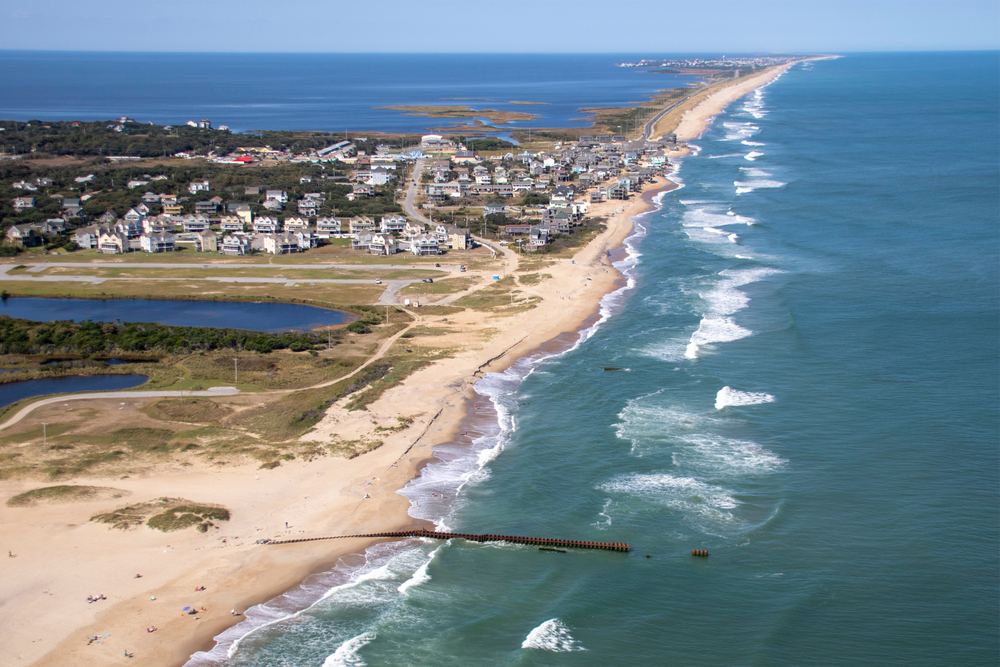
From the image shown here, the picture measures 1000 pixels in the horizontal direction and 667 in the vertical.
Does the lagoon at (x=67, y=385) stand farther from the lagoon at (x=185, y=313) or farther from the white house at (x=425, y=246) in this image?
the white house at (x=425, y=246)

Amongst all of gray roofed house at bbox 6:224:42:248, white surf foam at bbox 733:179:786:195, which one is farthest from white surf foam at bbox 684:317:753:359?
gray roofed house at bbox 6:224:42:248

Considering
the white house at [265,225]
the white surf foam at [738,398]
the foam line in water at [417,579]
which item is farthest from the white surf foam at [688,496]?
the white house at [265,225]

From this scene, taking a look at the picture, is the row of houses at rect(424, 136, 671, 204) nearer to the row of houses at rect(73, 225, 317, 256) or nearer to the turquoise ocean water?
the row of houses at rect(73, 225, 317, 256)

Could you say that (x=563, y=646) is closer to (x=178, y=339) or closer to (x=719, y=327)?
(x=719, y=327)

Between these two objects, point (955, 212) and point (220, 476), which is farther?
point (955, 212)

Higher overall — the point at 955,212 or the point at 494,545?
the point at 955,212

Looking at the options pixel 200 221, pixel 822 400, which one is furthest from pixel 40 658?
pixel 200 221

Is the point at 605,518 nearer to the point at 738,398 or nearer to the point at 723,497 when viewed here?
the point at 723,497

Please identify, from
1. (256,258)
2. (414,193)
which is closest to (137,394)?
(256,258)
